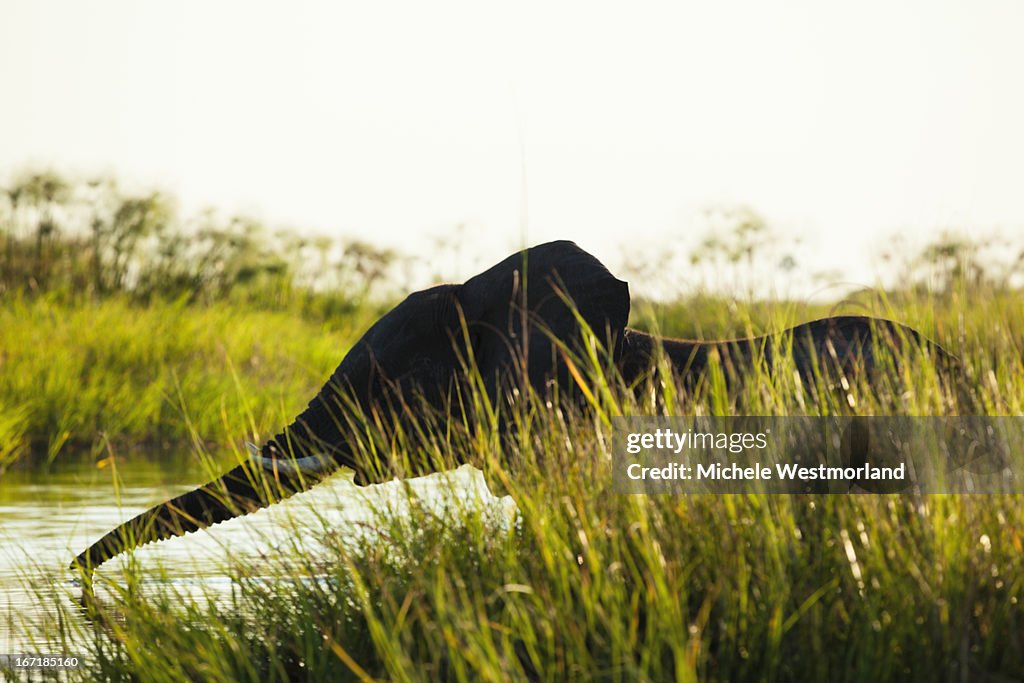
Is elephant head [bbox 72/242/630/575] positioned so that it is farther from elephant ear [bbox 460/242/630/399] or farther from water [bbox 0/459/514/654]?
water [bbox 0/459/514/654]

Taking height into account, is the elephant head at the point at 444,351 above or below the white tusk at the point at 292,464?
above

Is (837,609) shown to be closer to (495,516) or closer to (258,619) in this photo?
(495,516)

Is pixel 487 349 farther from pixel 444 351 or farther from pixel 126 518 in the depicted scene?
pixel 126 518

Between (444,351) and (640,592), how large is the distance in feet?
7.13

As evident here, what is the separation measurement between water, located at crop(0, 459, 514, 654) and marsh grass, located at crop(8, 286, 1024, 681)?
0.16 meters

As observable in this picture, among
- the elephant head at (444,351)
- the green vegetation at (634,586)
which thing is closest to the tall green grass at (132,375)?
the elephant head at (444,351)

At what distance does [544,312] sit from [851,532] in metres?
2.05

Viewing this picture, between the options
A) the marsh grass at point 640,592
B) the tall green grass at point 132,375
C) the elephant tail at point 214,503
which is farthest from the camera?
the tall green grass at point 132,375

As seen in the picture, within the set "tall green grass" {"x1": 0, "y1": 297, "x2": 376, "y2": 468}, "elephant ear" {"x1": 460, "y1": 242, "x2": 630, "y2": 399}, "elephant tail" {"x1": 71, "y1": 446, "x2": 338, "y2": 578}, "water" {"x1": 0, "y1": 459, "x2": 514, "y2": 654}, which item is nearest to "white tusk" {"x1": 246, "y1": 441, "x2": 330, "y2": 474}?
"elephant tail" {"x1": 71, "y1": 446, "x2": 338, "y2": 578}

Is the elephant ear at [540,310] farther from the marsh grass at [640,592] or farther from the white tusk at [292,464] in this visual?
the marsh grass at [640,592]

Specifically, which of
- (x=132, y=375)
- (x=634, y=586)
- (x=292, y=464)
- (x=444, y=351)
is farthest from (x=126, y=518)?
(x=132, y=375)

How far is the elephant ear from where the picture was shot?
5.04m

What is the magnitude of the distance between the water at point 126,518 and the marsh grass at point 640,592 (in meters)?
0.16

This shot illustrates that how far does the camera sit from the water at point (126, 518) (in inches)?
163
